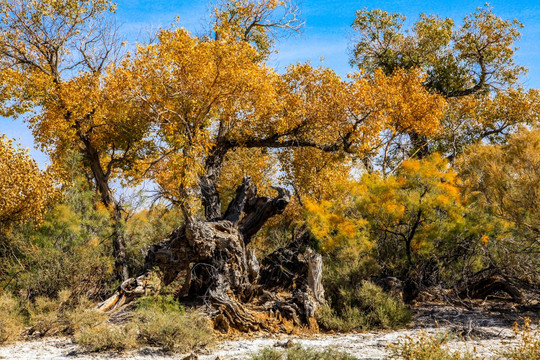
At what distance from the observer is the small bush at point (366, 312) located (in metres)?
10.4

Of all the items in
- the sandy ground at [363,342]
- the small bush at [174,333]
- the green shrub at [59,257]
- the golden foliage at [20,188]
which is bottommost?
the sandy ground at [363,342]

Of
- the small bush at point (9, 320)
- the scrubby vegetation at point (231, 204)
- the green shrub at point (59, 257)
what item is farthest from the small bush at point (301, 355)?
the green shrub at point (59, 257)

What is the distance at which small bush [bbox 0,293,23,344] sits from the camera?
29.2 feet

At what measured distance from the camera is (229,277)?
11.2 metres

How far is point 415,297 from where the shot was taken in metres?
12.4

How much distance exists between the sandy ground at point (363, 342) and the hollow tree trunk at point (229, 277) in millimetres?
762

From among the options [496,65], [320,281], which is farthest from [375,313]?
[496,65]

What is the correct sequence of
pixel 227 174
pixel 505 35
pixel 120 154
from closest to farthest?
pixel 120 154, pixel 227 174, pixel 505 35

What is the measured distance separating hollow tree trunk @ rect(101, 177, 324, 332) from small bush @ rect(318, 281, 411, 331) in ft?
1.47

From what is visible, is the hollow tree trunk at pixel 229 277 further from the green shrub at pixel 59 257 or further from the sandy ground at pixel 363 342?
the green shrub at pixel 59 257

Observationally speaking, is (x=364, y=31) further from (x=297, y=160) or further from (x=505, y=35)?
(x=297, y=160)

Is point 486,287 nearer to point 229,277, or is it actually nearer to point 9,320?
point 229,277

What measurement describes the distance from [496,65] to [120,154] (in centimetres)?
1742

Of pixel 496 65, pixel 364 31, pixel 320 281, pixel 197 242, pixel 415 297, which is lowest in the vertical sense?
pixel 415 297
